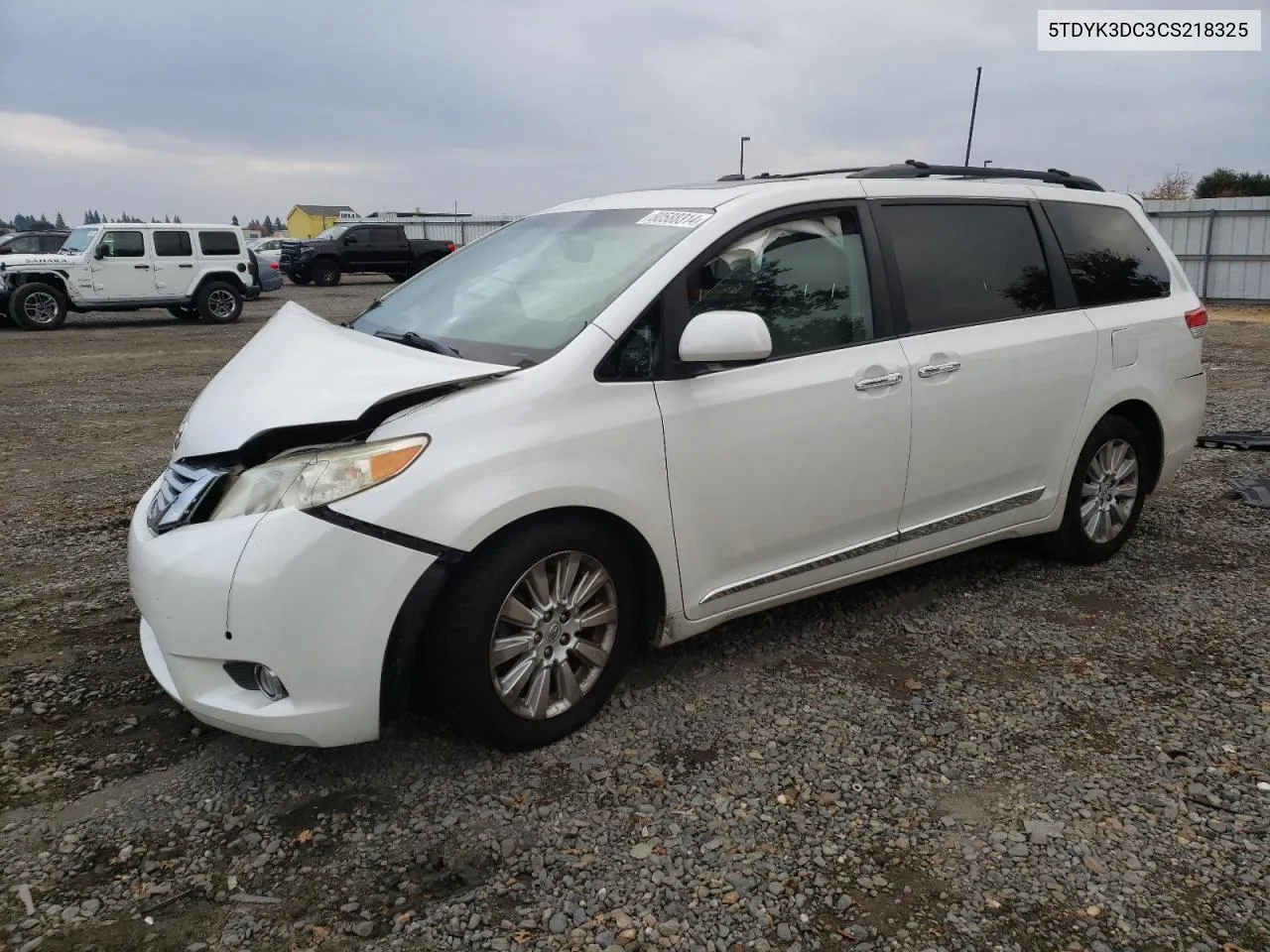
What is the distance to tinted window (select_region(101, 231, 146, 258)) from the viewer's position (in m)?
17.4

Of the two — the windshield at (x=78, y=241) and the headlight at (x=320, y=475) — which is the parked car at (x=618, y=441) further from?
the windshield at (x=78, y=241)

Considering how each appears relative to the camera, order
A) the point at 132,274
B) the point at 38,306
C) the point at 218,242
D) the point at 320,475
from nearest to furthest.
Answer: the point at 320,475
the point at 38,306
the point at 132,274
the point at 218,242

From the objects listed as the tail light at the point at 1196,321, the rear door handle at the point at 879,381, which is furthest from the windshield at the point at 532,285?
the tail light at the point at 1196,321

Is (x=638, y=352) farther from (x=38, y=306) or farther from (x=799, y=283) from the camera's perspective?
(x=38, y=306)

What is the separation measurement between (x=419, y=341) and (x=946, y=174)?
7.83 feet

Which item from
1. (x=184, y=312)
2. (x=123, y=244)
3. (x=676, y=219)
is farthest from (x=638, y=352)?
(x=184, y=312)

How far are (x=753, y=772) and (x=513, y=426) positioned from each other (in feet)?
4.09

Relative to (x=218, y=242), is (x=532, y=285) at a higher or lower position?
lower

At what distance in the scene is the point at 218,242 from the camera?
730 inches

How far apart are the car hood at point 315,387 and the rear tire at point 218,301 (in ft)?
54.9

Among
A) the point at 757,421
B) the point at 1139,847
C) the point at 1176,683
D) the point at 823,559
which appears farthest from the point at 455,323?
the point at 1176,683

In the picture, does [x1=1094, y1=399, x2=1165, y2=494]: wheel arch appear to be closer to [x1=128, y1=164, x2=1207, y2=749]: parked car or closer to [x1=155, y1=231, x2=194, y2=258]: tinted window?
[x1=128, y1=164, x2=1207, y2=749]: parked car

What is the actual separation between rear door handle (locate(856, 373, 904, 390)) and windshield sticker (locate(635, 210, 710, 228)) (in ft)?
2.66

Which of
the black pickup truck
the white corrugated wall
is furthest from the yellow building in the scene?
the white corrugated wall
